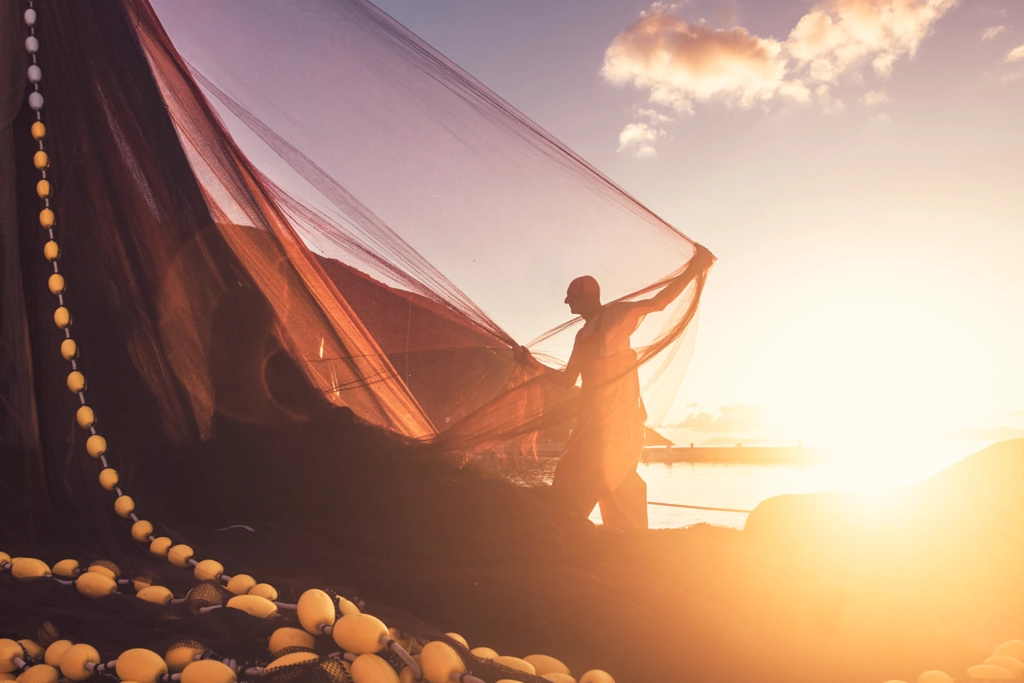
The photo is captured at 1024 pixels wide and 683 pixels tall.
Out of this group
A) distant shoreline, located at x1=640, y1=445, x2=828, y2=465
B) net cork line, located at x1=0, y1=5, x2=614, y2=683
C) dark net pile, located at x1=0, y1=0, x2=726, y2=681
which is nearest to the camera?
net cork line, located at x1=0, y1=5, x2=614, y2=683

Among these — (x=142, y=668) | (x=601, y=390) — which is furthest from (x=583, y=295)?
(x=142, y=668)

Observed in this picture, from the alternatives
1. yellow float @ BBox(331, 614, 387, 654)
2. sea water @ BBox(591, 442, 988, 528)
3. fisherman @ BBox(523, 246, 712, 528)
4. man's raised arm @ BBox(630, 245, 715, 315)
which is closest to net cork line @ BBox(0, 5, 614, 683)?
yellow float @ BBox(331, 614, 387, 654)

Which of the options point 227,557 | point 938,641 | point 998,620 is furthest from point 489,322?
point 998,620

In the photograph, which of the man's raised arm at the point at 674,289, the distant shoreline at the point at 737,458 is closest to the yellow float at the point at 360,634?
the man's raised arm at the point at 674,289

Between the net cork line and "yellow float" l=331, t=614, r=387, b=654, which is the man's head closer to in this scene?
the net cork line

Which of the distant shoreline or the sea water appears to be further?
the distant shoreline

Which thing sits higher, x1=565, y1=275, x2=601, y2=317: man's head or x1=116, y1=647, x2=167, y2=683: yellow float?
x1=565, y1=275, x2=601, y2=317: man's head

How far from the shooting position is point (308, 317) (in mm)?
2193

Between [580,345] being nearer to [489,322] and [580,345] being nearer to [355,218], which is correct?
[489,322]

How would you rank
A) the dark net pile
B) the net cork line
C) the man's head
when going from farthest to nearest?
the man's head, the dark net pile, the net cork line

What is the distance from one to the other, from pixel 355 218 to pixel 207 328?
0.60 metres

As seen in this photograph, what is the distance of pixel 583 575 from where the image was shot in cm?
154

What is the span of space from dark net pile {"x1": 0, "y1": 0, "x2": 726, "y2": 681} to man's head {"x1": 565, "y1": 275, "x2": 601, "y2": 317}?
0.05m

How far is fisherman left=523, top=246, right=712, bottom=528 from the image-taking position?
8.21 ft
